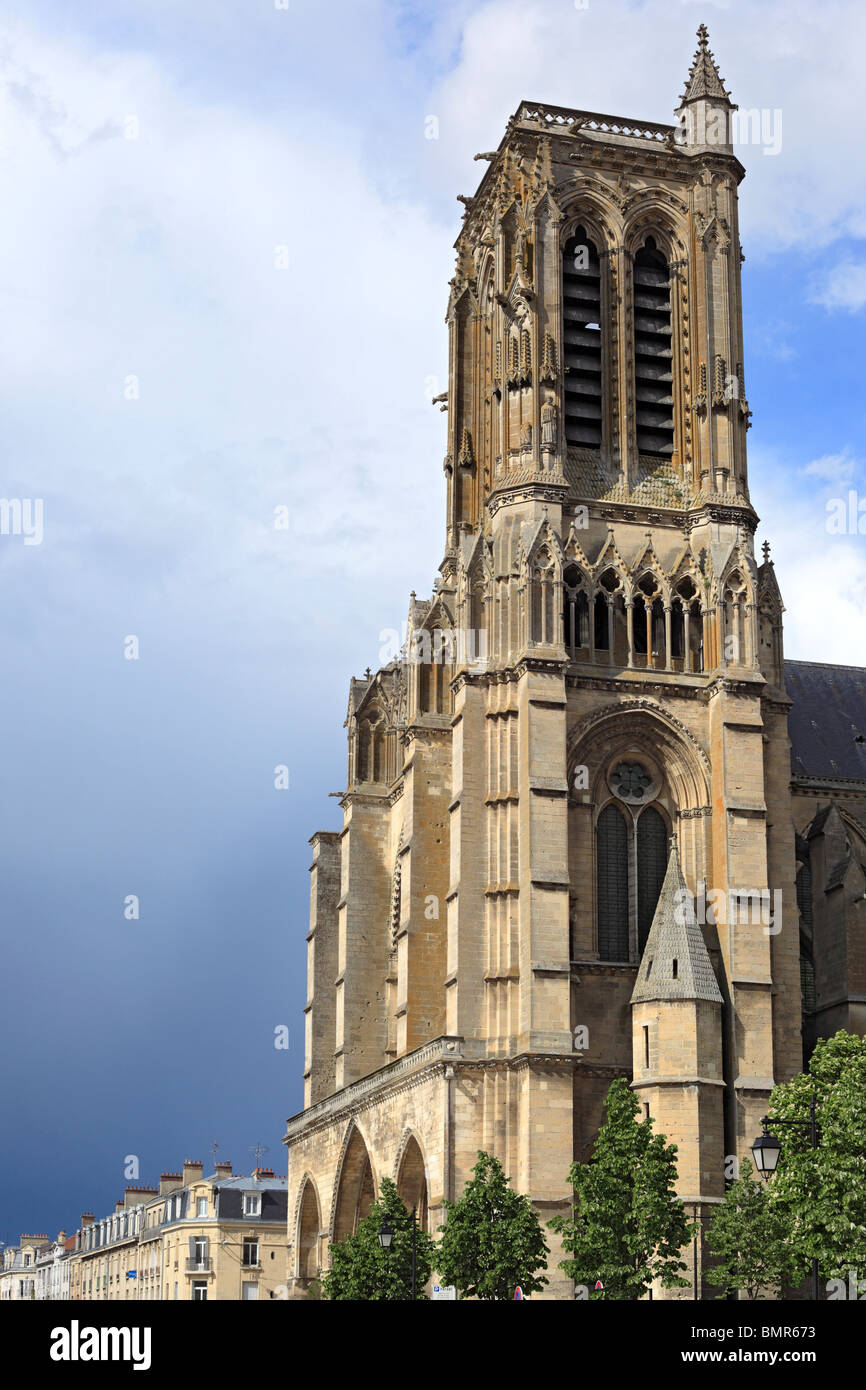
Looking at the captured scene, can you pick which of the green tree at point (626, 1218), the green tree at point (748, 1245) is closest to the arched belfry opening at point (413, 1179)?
the green tree at point (626, 1218)

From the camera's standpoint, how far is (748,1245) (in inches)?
1576

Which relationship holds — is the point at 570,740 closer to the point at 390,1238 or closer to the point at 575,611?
the point at 575,611

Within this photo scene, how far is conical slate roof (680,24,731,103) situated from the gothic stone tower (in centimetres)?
12

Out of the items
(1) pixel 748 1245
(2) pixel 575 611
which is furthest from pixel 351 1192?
(2) pixel 575 611

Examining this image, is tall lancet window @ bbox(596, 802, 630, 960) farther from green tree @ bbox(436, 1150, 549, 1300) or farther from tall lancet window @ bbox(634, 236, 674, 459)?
tall lancet window @ bbox(634, 236, 674, 459)

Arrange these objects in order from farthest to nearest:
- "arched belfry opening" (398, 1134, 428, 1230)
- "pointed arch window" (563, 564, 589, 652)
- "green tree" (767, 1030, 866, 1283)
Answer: "pointed arch window" (563, 564, 589, 652)
"arched belfry opening" (398, 1134, 428, 1230)
"green tree" (767, 1030, 866, 1283)

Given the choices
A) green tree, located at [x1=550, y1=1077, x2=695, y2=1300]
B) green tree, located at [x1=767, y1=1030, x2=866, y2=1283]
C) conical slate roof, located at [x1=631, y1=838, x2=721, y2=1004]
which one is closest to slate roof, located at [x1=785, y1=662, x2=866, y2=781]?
conical slate roof, located at [x1=631, y1=838, x2=721, y2=1004]

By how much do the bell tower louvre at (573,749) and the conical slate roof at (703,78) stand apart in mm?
117

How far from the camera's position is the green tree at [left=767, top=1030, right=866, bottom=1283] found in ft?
105

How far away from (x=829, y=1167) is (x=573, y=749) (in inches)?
738

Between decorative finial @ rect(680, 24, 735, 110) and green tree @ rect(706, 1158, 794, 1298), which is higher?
decorative finial @ rect(680, 24, 735, 110)
